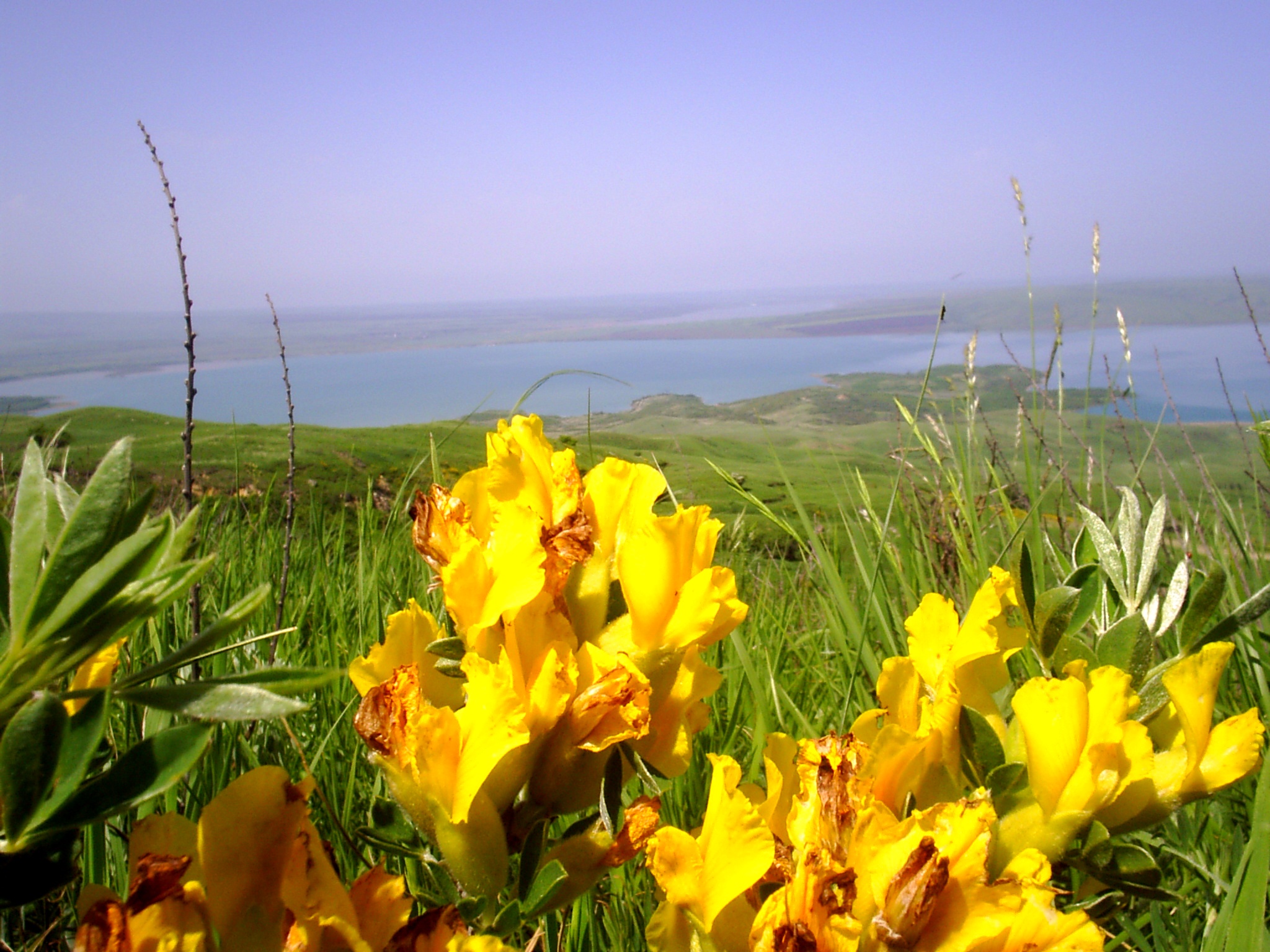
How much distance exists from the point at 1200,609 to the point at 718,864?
21.1 inches

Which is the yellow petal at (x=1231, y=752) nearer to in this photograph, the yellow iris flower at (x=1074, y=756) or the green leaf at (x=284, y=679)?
the yellow iris flower at (x=1074, y=756)

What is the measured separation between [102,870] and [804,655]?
2.28 meters

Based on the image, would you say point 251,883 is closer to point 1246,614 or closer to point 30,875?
point 30,875

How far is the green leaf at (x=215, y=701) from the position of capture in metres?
0.43

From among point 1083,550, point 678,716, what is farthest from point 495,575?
point 1083,550

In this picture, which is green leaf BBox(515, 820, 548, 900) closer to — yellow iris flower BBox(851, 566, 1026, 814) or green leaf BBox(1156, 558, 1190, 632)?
yellow iris flower BBox(851, 566, 1026, 814)

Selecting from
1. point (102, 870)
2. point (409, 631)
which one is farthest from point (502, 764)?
point (102, 870)

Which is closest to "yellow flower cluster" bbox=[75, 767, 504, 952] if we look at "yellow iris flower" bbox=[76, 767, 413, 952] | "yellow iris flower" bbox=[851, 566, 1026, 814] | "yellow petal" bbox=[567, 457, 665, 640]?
"yellow iris flower" bbox=[76, 767, 413, 952]

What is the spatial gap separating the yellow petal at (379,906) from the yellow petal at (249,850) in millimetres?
73

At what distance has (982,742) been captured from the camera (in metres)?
0.74

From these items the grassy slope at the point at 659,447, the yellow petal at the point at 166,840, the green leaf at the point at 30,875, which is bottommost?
the grassy slope at the point at 659,447

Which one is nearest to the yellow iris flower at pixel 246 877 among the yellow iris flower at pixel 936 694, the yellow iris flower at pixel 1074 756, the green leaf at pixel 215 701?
the green leaf at pixel 215 701

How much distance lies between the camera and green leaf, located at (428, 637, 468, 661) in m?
0.69

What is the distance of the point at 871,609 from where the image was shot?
2.47m
